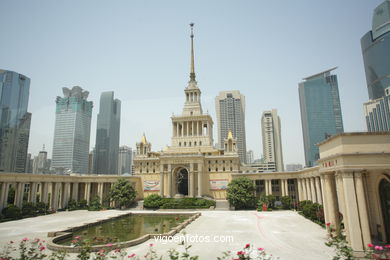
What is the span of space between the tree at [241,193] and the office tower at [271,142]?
439ft

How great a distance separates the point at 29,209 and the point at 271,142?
524ft

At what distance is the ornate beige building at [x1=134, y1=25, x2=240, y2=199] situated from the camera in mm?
58938

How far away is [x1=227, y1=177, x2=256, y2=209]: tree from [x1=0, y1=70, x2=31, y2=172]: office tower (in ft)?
366

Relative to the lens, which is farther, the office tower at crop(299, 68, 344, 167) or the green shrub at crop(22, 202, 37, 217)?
the office tower at crop(299, 68, 344, 167)

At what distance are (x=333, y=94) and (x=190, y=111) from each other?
146603 mm

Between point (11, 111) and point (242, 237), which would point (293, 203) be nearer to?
point (242, 237)

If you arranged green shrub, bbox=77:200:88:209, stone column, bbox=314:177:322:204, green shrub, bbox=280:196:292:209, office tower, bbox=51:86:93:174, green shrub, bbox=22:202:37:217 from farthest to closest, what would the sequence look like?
office tower, bbox=51:86:93:174, green shrub, bbox=77:200:88:209, green shrub, bbox=280:196:292:209, green shrub, bbox=22:202:37:217, stone column, bbox=314:177:322:204

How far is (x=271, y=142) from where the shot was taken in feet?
584

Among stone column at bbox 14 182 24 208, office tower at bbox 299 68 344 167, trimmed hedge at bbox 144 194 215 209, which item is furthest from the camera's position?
office tower at bbox 299 68 344 167

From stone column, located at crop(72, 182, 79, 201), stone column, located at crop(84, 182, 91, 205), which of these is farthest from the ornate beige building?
stone column, located at crop(72, 182, 79, 201)

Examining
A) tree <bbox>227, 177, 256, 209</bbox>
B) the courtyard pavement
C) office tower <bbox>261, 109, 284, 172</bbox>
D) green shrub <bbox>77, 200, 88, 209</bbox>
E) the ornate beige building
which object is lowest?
the courtyard pavement

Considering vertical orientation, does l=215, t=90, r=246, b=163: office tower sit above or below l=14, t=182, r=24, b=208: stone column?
above

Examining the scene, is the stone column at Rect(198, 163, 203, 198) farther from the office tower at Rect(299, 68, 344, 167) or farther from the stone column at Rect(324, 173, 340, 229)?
the office tower at Rect(299, 68, 344, 167)

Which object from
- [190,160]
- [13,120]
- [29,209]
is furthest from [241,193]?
[13,120]
